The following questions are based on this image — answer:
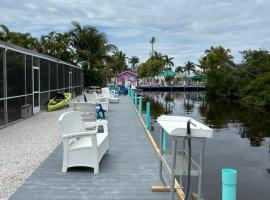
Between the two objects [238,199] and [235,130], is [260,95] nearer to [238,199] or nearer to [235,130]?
[235,130]

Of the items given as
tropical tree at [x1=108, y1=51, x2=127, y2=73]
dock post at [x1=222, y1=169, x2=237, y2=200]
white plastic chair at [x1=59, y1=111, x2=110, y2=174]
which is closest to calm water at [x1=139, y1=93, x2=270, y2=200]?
white plastic chair at [x1=59, y1=111, x2=110, y2=174]

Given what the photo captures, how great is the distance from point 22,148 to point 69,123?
2385 mm

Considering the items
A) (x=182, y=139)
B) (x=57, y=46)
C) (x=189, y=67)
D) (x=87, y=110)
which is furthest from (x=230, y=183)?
(x=189, y=67)

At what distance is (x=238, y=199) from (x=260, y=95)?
30.4 metres

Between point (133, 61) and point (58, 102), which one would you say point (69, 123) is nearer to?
point (58, 102)

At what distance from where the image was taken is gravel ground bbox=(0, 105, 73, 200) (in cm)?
605

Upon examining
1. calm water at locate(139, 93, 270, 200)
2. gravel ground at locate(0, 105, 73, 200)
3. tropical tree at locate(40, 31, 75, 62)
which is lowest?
calm water at locate(139, 93, 270, 200)

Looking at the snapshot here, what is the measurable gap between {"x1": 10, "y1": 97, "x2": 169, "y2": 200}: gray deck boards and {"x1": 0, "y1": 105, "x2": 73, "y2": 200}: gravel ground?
19 cm

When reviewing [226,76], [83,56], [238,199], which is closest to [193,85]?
[226,76]

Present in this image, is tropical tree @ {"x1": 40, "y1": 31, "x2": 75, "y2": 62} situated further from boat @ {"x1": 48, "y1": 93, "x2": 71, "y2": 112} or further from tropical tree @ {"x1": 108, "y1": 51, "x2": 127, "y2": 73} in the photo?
tropical tree @ {"x1": 108, "y1": 51, "x2": 127, "y2": 73}

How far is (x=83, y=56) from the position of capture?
4112 centimetres

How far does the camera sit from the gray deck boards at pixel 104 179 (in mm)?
5316

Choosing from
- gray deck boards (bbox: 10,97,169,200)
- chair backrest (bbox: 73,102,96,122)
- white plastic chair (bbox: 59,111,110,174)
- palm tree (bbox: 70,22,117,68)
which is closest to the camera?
gray deck boards (bbox: 10,97,169,200)

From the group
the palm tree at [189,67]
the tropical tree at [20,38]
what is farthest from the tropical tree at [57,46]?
the palm tree at [189,67]
